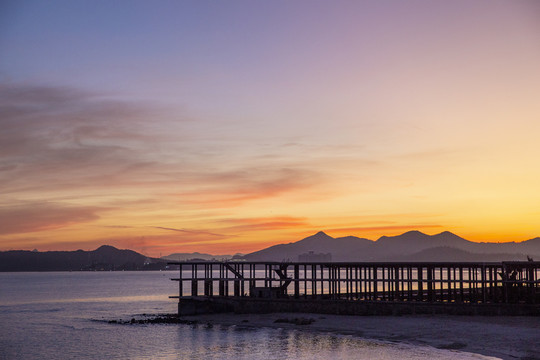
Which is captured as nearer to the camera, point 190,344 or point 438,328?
point 438,328

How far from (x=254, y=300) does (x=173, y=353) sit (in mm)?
16005

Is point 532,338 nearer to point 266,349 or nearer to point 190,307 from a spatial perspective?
point 266,349

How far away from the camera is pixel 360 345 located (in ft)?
129

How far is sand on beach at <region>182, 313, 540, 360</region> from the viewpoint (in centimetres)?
3450

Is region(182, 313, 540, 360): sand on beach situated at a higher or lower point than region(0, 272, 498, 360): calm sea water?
higher

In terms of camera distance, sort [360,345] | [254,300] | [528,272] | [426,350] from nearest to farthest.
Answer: [426,350] < [360,345] < [528,272] < [254,300]

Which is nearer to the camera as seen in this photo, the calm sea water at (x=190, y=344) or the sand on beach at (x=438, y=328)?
the sand on beach at (x=438, y=328)

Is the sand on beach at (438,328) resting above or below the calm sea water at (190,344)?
above

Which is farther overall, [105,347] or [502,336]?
[105,347]

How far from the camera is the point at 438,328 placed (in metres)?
41.7

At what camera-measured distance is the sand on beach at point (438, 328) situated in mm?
34500

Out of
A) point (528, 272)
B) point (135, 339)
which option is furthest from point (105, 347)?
point (528, 272)

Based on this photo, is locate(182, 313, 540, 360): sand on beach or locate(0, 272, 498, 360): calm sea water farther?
locate(0, 272, 498, 360): calm sea water

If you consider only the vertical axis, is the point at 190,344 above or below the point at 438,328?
below
